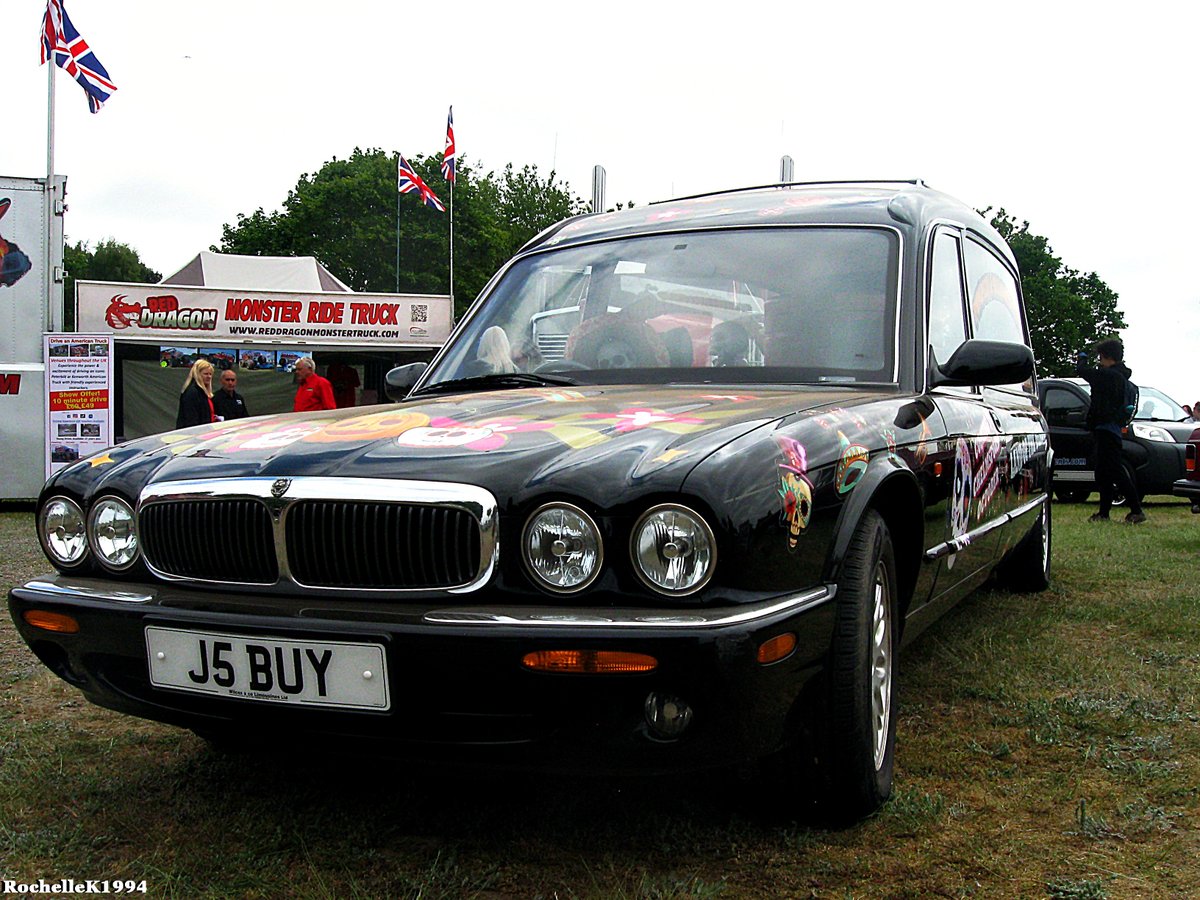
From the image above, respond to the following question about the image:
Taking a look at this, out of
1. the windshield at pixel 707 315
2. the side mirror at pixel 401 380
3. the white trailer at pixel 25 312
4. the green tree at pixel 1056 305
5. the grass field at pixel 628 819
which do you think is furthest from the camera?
the green tree at pixel 1056 305

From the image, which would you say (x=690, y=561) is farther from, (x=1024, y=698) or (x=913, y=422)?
(x=1024, y=698)

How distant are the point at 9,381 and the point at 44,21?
7555mm

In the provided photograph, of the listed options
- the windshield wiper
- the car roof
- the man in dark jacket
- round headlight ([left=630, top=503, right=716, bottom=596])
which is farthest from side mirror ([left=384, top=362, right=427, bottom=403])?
the man in dark jacket

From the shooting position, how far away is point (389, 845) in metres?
2.64

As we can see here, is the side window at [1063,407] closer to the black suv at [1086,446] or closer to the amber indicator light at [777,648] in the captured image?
the black suv at [1086,446]

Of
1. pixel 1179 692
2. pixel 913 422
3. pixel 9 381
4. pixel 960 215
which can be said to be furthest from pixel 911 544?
pixel 9 381

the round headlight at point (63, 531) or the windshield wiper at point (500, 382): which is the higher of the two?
the windshield wiper at point (500, 382)

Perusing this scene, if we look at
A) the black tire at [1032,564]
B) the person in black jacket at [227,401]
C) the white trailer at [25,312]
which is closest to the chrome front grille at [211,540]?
the black tire at [1032,564]

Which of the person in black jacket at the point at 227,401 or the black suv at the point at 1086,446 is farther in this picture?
the black suv at the point at 1086,446

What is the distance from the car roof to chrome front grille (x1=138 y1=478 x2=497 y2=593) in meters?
1.98

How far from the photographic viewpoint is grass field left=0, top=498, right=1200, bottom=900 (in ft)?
8.04

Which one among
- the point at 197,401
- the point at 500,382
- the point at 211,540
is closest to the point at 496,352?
the point at 500,382

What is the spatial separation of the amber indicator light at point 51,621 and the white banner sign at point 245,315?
13973mm

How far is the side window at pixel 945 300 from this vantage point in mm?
3748
